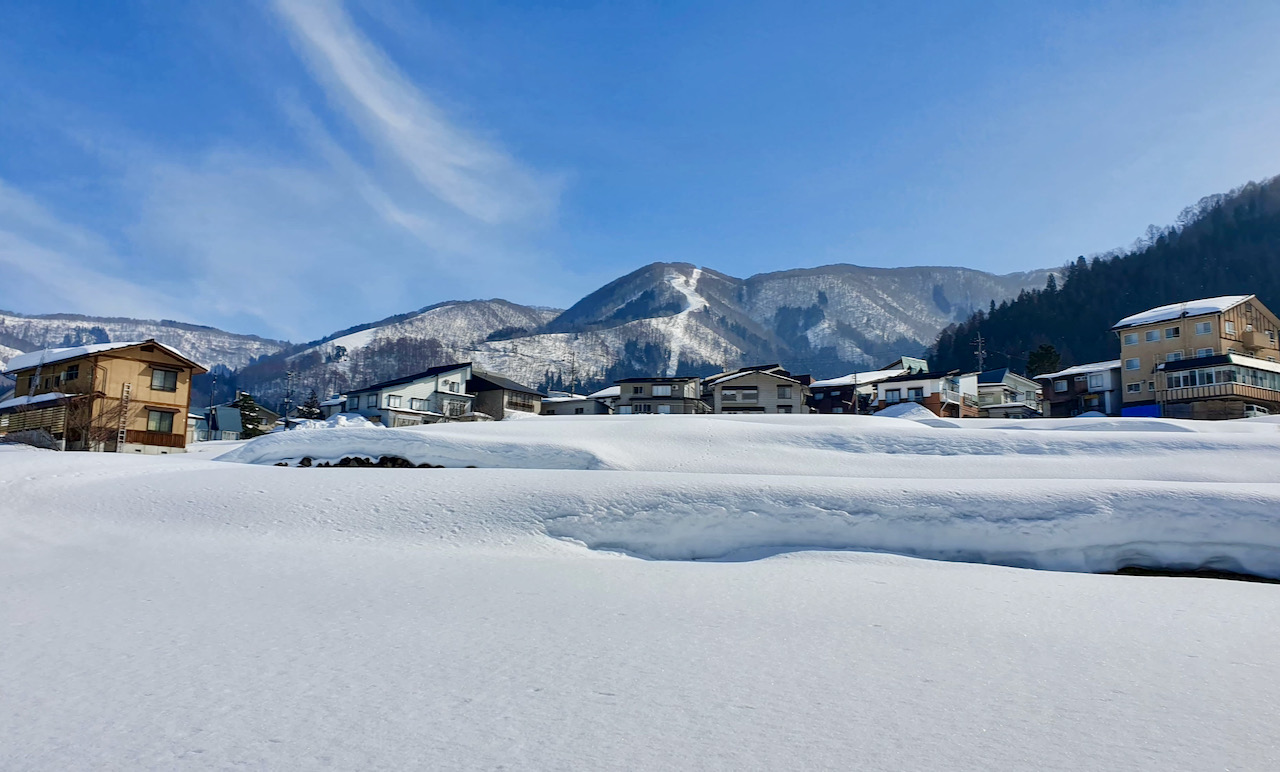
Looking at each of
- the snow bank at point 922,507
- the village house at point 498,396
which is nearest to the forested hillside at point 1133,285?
the village house at point 498,396

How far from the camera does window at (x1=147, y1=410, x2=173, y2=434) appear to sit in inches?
1337

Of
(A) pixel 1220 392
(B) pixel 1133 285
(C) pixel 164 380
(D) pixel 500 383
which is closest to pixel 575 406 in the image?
(D) pixel 500 383

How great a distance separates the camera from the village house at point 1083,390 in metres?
52.6

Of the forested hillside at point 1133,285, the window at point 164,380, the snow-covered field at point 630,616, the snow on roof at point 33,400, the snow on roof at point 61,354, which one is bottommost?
the snow-covered field at point 630,616

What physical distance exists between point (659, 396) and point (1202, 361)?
38.9 metres

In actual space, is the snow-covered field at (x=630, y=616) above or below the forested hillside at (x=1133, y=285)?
below

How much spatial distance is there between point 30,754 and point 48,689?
1.04 metres

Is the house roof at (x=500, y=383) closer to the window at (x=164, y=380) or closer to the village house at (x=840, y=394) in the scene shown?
the village house at (x=840, y=394)

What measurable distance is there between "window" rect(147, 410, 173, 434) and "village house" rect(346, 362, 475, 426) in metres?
19.3

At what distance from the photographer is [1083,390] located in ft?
183

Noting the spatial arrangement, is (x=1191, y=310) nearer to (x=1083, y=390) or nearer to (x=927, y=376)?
(x=1083, y=390)

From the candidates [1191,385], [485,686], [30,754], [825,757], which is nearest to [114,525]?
[30,754]

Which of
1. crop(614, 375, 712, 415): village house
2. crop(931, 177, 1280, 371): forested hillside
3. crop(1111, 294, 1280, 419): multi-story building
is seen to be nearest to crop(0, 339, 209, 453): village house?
crop(614, 375, 712, 415): village house

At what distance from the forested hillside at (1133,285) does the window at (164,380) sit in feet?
256
